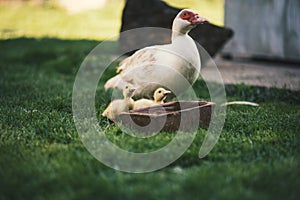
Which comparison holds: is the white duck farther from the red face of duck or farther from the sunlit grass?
the sunlit grass

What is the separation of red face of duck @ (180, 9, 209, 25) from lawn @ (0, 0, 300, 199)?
770 mm

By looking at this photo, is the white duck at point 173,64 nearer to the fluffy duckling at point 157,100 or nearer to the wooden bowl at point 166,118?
the fluffy duckling at point 157,100

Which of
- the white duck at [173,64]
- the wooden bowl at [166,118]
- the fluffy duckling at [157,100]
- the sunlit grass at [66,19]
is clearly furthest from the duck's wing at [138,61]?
the sunlit grass at [66,19]

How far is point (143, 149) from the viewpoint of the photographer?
94.5 inches

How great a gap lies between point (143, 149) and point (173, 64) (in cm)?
91

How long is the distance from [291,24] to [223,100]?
232 centimetres

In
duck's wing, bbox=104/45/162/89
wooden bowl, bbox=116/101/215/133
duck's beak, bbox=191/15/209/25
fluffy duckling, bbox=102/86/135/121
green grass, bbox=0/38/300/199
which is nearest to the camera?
green grass, bbox=0/38/300/199

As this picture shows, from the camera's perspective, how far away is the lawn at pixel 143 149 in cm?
192

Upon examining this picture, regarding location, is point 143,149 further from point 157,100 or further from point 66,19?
point 66,19

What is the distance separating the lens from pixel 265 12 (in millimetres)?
6086

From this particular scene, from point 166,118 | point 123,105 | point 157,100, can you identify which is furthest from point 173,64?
point 166,118

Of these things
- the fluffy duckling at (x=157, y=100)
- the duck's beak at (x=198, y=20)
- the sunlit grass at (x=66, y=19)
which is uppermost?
the duck's beak at (x=198, y=20)

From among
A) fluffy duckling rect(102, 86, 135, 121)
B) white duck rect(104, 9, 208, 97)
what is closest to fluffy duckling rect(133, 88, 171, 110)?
fluffy duckling rect(102, 86, 135, 121)

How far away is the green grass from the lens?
1.92 metres
